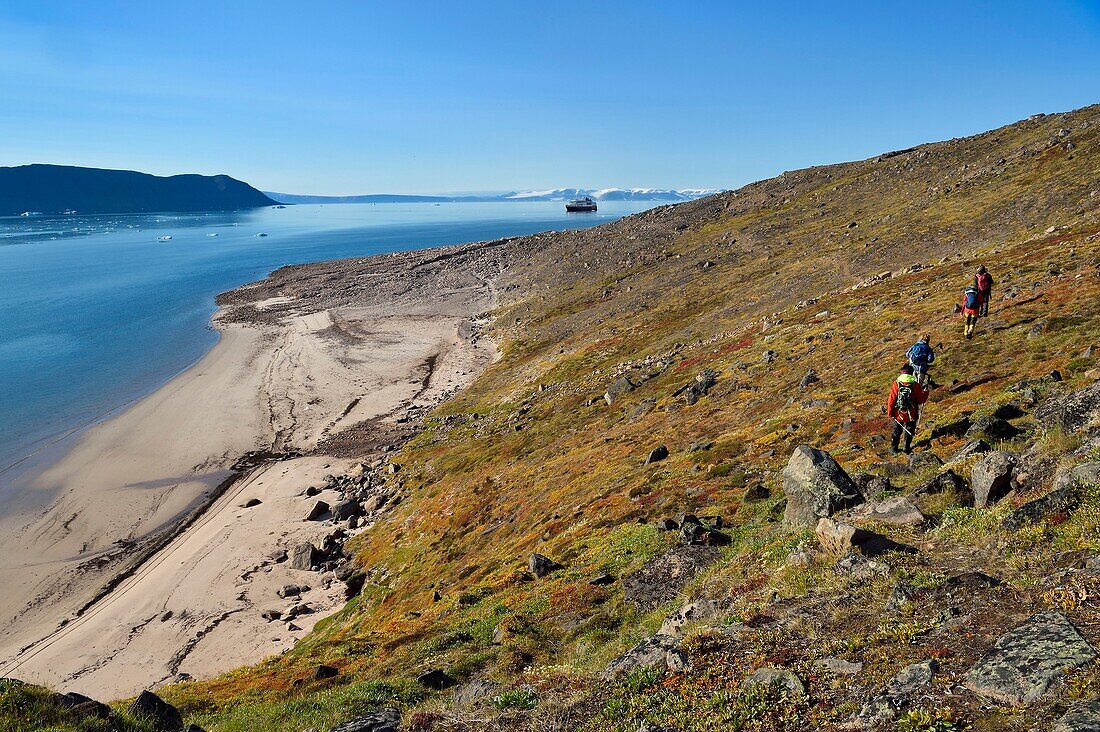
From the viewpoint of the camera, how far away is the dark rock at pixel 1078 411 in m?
12.9

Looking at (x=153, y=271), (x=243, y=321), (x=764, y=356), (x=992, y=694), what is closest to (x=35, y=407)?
(x=243, y=321)

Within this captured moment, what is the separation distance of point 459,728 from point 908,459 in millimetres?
14109

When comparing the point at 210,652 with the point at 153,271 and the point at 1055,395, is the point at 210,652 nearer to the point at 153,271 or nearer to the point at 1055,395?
the point at 1055,395

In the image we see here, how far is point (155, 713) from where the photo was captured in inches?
529

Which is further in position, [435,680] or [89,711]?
[435,680]

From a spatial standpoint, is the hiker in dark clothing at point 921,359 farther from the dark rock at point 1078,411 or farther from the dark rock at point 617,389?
the dark rock at point 617,389

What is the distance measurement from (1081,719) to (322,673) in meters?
17.7

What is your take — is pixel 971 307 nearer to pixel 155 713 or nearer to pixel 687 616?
pixel 687 616

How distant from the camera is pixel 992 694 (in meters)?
7.18

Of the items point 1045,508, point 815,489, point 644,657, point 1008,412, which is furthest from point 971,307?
point 644,657

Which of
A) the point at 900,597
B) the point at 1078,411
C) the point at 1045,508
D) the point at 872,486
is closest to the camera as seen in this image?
the point at 900,597

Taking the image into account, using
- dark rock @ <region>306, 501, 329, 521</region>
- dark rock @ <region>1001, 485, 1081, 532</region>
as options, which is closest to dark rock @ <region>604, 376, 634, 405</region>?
dark rock @ <region>306, 501, 329, 521</region>

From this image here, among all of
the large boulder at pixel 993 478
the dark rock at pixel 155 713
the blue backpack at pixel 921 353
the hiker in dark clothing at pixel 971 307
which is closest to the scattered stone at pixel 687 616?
the large boulder at pixel 993 478

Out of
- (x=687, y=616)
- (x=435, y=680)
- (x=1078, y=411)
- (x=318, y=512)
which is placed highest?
(x=1078, y=411)
